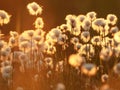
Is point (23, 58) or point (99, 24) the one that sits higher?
point (99, 24)

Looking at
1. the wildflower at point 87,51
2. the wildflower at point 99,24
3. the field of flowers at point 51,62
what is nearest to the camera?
the field of flowers at point 51,62

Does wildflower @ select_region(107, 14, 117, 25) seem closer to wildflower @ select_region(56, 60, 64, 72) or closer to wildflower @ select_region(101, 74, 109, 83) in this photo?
wildflower @ select_region(56, 60, 64, 72)

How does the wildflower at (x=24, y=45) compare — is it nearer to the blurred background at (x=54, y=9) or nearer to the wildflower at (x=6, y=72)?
the wildflower at (x=6, y=72)

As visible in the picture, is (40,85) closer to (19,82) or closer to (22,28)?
(19,82)

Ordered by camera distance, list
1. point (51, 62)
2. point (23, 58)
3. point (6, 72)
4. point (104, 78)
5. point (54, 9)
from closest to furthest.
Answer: point (6, 72) → point (104, 78) → point (23, 58) → point (51, 62) → point (54, 9)

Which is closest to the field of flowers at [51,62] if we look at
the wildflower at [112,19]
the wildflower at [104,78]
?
the wildflower at [104,78]

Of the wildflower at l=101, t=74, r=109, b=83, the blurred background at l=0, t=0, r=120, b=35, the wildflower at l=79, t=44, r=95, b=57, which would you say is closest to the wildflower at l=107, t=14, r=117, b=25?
the wildflower at l=79, t=44, r=95, b=57

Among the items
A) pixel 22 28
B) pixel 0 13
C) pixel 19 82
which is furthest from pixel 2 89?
pixel 22 28

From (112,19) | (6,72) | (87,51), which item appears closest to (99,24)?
(87,51)

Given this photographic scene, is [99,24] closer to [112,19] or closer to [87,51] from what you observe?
[87,51]
